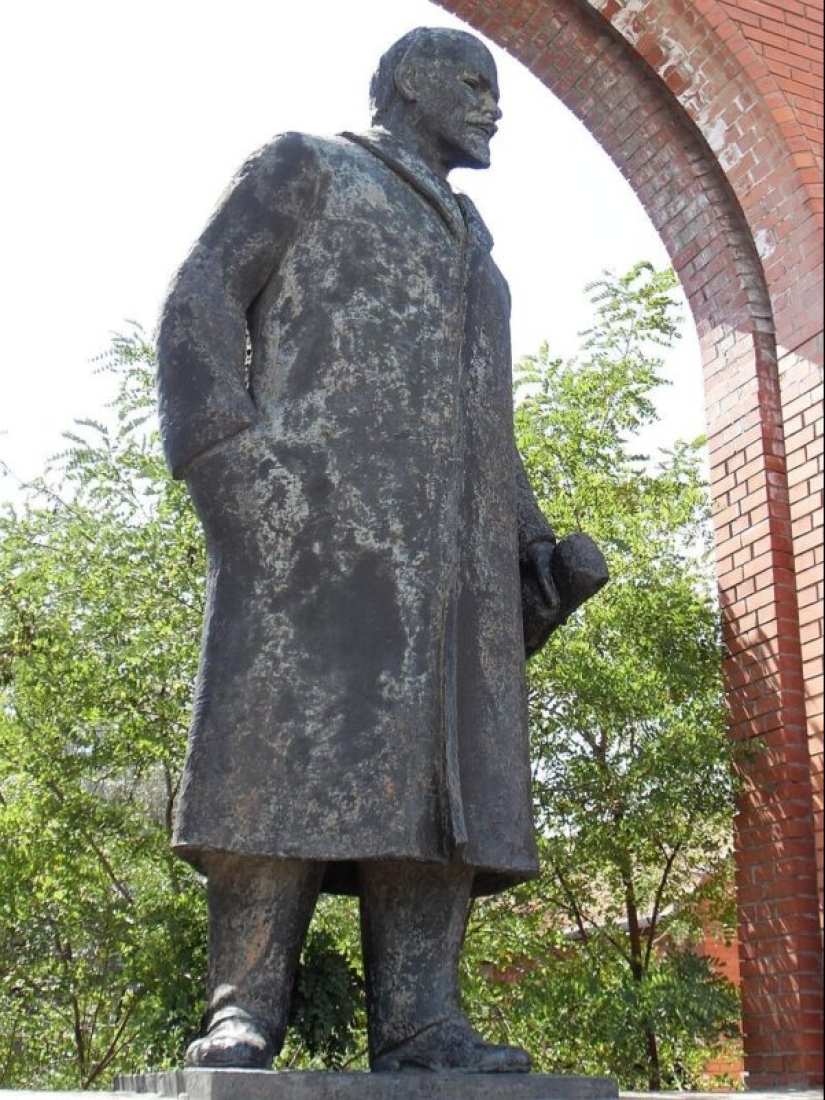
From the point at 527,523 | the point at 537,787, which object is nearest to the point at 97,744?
the point at 537,787

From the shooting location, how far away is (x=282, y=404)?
3027 mm

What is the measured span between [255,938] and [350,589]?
0.72 metres

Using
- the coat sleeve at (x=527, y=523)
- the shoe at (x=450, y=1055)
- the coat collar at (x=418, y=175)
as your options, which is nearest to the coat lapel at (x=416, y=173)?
the coat collar at (x=418, y=175)

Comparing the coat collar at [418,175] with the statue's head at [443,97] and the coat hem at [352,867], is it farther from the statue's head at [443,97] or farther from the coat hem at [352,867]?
the coat hem at [352,867]

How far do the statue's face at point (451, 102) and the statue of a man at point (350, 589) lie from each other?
0.13m

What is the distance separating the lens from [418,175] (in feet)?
11.0

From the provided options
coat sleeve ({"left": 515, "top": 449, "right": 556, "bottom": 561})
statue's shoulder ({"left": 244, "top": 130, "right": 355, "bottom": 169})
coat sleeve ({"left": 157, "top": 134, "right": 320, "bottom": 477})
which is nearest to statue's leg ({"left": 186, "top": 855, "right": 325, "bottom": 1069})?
coat sleeve ({"left": 157, "top": 134, "right": 320, "bottom": 477})

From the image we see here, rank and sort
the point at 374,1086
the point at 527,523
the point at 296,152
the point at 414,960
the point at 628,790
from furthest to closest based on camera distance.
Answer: the point at 628,790
the point at 527,523
the point at 296,152
the point at 414,960
the point at 374,1086

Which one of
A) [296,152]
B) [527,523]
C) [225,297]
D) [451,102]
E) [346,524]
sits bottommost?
[346,524]

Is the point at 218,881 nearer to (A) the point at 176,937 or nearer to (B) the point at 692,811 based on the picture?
(A) the point at 176,937

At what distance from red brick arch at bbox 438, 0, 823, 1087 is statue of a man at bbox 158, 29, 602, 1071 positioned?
1.84 metres

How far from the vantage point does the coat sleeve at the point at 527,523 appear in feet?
11.3

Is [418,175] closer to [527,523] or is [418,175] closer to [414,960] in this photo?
[527,523]

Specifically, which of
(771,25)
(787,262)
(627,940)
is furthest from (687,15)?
(627,940)
